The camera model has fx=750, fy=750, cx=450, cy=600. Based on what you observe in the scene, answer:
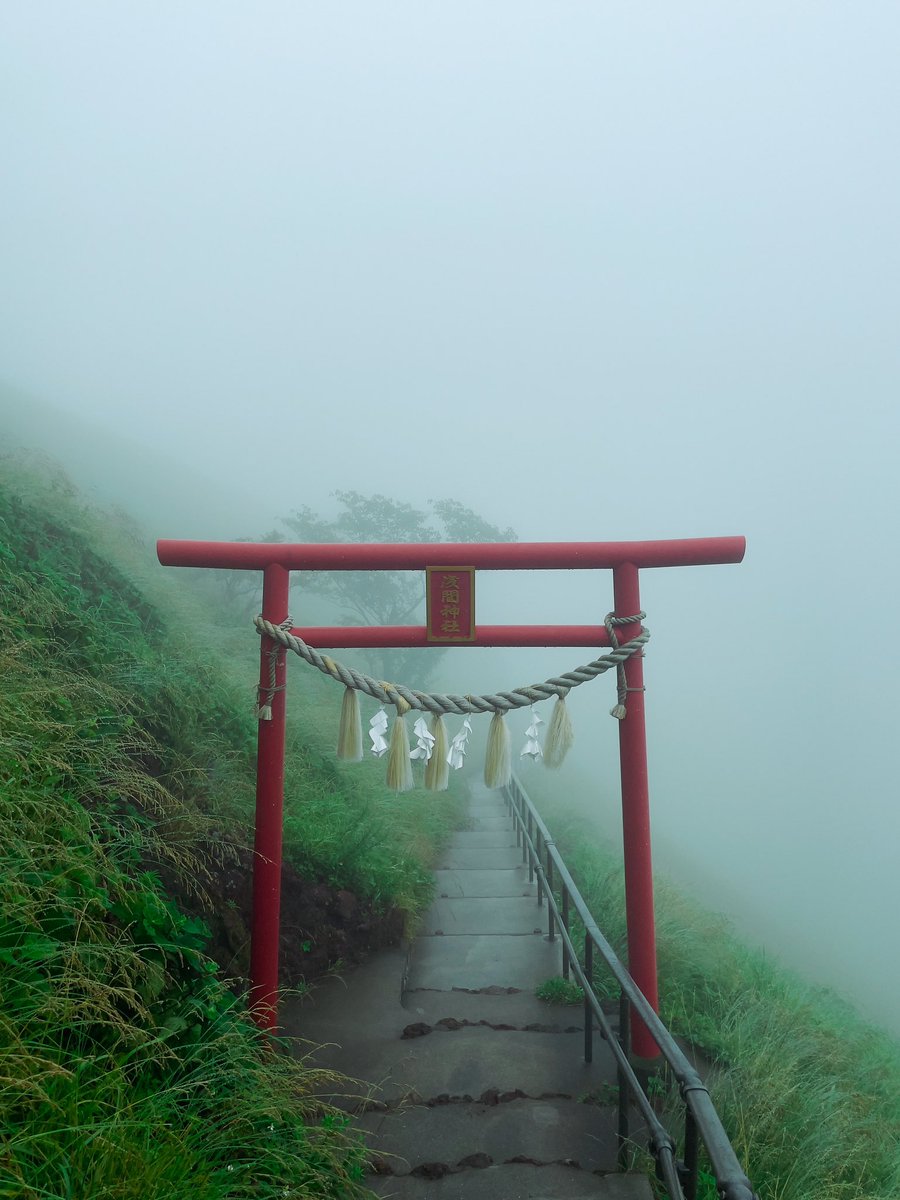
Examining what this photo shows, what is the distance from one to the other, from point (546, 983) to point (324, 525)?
14.9 meters

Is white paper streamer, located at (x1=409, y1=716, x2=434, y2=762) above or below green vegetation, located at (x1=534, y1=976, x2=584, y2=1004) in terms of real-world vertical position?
above

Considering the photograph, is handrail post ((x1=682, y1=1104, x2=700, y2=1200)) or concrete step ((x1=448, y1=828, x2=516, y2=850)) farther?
concrete step ((x1=448, y1=828, x2=516, y2=850))

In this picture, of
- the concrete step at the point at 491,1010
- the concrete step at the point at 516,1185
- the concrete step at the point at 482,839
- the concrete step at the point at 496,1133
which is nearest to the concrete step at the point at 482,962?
the concrete step at the point at 491,1010

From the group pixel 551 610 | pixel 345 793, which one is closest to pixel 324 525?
pixel 345 793

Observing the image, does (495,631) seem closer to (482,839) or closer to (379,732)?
(379,732)

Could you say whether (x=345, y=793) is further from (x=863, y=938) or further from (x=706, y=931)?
(x=863, y=938)

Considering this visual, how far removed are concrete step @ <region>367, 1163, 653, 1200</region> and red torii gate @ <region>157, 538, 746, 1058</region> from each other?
0.77m

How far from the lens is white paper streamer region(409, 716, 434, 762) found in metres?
3.73

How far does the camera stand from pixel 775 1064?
3842 mm

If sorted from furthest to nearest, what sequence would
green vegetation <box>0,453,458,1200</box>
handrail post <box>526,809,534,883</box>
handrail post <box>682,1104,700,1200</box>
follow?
handrail post <box>526,809,534,883</box>
handrail post <box>682,1104,700,1200</box>
green vegetation <box>0,453,458,1200</box>

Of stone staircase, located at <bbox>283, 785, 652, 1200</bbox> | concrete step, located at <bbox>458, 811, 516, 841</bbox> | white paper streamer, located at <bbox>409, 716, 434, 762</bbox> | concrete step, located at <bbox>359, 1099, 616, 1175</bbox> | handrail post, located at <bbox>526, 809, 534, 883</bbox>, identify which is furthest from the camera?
concrete step, located at <bbox>458, 811, 516, 841</bbox>

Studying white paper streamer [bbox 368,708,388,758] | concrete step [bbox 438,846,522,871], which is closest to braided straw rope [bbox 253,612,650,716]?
white paper streamer [bbox 368,708,388,758]

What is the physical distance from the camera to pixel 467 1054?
158 inches

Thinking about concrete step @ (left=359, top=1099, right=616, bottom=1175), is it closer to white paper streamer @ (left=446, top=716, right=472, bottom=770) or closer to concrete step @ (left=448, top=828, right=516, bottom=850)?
white paper streamer @ (left=446, top=716, right=472, bottom=770)
